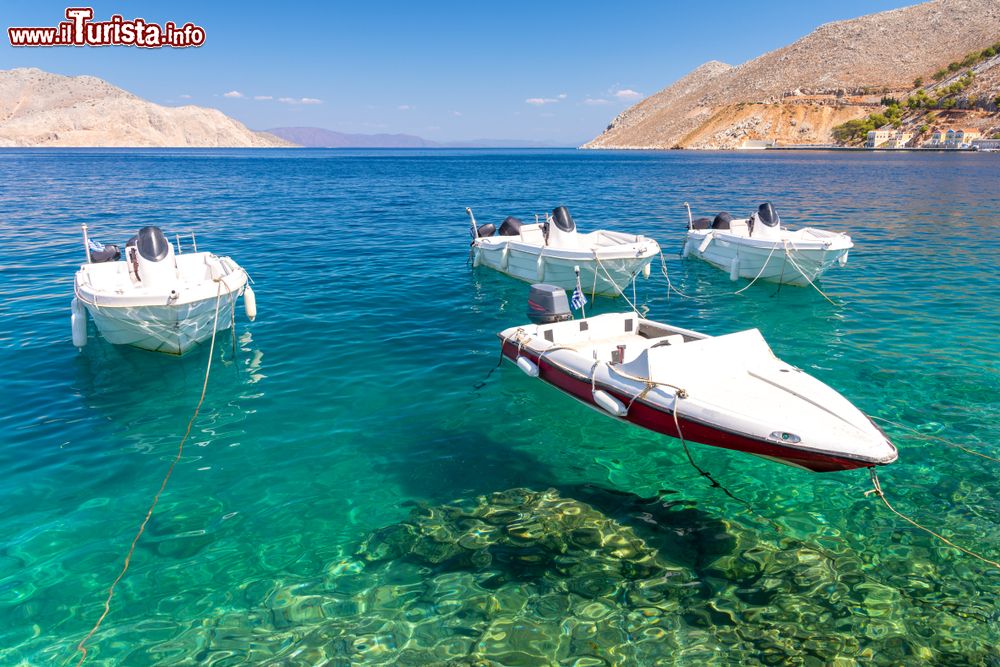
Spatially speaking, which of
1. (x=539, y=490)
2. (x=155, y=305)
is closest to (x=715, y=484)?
(x=539, y=490)

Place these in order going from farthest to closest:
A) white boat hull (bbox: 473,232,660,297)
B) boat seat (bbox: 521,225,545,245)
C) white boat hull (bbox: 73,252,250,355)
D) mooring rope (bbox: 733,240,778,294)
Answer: boat seat (bbox: 521,225,545,245) → mooring rope (bbox: 733,240,778,294) → white boat hull (bbox: 473,232,660,297) → white boat hull (bbox: 73,252,250,355)

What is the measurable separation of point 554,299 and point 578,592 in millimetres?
6322

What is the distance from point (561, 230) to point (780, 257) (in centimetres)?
669

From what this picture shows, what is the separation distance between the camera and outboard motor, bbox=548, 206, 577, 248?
56.8 ft

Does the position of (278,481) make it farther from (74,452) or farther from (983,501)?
(983,501)

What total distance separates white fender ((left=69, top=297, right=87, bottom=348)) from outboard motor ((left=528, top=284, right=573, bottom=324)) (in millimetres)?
9386

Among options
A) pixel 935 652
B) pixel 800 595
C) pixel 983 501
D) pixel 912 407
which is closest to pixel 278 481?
pixel 800 595

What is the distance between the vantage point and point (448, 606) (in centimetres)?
589

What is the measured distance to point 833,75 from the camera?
532 ft

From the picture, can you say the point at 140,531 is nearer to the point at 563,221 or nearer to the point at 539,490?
the point at 539,490

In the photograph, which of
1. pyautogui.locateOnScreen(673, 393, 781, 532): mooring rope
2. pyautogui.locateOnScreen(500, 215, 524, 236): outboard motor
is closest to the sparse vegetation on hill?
pyautogui.locateOnScreen(500, 215, 524, 236): outboard motor

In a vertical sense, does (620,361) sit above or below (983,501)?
above

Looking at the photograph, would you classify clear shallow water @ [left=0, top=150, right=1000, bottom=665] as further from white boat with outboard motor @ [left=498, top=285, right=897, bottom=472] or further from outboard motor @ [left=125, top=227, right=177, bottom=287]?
outboard motor @ [left=125, top=227, right=177, bottom=287]

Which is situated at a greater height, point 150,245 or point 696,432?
point 150,245
